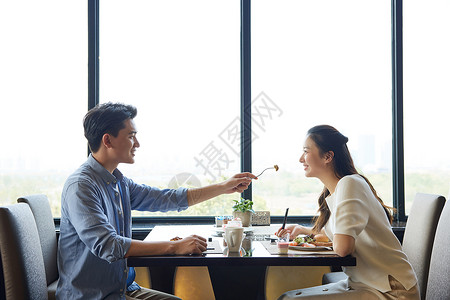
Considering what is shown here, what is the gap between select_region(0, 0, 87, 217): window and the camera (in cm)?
330

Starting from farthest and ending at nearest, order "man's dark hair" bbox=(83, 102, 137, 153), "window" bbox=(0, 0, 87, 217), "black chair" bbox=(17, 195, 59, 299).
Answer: "window" bbox=(0, 0, 87, 217) → "black chair" bbox=(17, 195, 59, 299) → "man's dark hair" bbox=(83, 102, 137, 153)

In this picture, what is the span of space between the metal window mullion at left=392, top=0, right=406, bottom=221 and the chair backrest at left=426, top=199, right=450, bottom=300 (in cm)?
146

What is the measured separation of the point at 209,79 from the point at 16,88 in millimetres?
1421

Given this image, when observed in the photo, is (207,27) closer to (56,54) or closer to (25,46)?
(56,54)

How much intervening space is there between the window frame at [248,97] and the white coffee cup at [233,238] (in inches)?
58.2

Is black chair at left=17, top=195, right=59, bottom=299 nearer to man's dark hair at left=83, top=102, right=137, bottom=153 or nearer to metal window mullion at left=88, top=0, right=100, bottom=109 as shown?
man's dark hair at left=83, top=102, right=137, bottom=153

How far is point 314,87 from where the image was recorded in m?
3.35

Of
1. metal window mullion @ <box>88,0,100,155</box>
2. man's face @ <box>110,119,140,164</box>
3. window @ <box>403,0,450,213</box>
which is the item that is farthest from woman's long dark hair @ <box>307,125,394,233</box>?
metal window mullion @ <box>88,0,100,155</box>

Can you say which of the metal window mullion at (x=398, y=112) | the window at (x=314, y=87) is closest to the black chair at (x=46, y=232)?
the window at (x=314, y=87)

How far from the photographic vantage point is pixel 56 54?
3336 mm

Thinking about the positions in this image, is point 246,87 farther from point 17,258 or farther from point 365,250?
point 17,258

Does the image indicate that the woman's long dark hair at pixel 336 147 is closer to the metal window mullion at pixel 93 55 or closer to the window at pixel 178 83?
the window at pixel 178 83

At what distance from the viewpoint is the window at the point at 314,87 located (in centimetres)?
332

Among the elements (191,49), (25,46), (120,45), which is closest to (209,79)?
(191,49)
